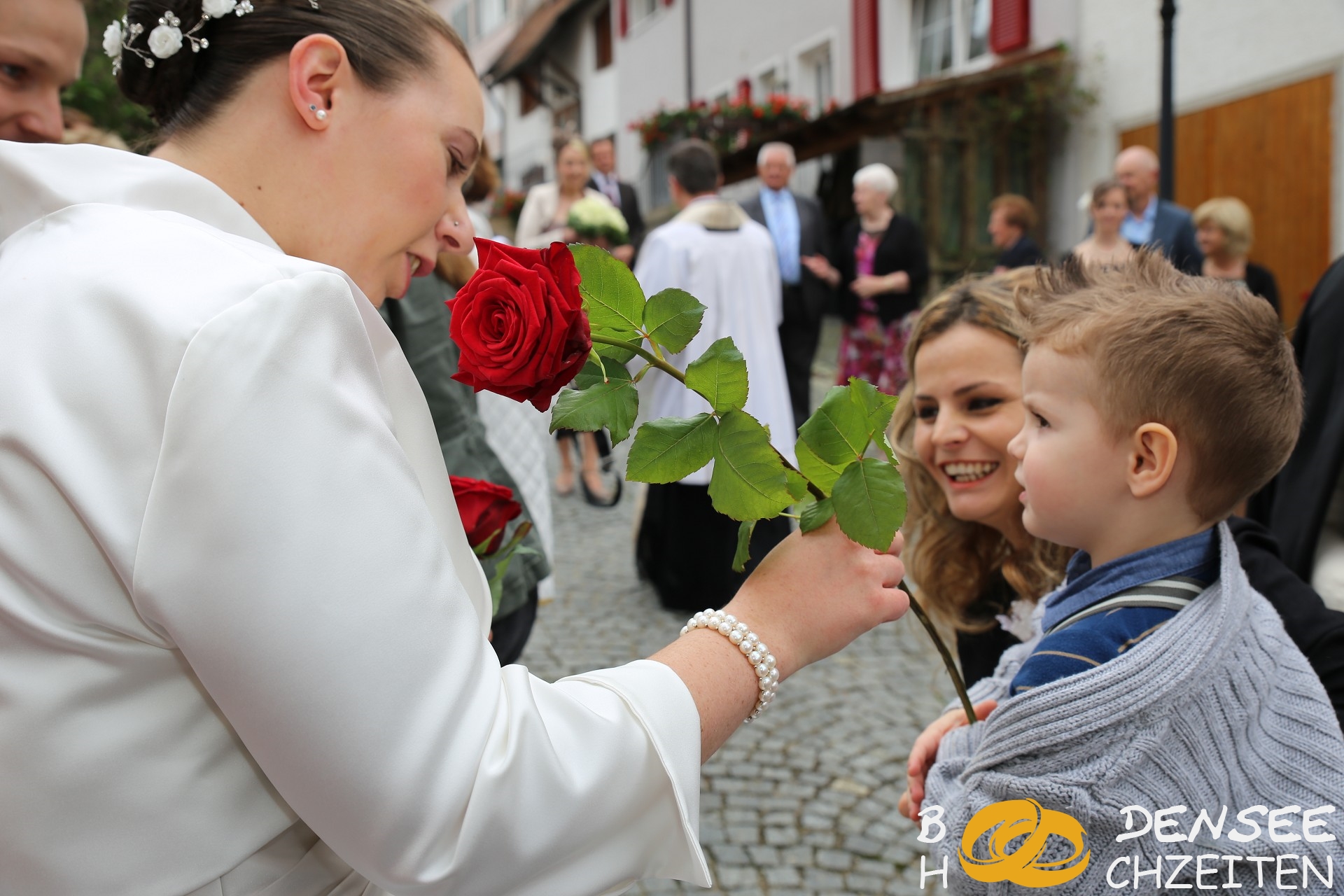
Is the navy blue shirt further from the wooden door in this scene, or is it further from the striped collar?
the wooden door

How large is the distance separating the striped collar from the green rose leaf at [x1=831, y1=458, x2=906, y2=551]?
1.93 ft

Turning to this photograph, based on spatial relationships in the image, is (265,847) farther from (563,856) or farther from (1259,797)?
(1259,797)

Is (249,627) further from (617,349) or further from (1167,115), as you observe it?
(1167,115)

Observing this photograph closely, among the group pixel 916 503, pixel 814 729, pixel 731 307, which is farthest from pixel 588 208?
pixel 916 503

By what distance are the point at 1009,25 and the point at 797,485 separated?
10918 mm

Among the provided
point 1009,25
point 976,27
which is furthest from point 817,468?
point 976,27

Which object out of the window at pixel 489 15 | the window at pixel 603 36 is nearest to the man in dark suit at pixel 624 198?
the window at pixel 603 36

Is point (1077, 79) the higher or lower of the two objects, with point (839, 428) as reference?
higher

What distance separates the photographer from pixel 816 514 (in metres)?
1.19

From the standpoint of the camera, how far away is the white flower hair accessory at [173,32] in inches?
51.0

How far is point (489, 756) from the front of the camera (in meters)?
0.88

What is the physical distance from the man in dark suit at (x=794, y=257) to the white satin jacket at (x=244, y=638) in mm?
6086

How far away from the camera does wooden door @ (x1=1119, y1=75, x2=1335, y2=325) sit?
8.07 metres

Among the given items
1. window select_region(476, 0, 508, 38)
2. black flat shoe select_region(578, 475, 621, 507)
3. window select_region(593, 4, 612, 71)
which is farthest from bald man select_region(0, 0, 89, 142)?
window select_region(476, 0, 508, 38)
